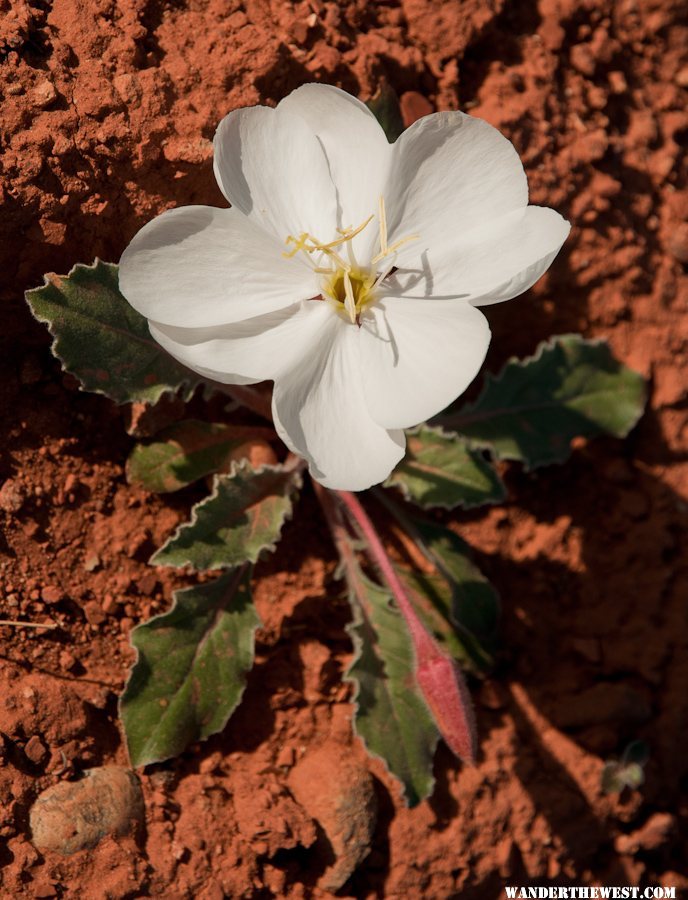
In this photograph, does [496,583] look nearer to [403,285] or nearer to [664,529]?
[664,529]

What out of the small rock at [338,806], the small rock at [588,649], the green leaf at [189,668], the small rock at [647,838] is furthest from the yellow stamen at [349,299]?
the small rock at [647,838]

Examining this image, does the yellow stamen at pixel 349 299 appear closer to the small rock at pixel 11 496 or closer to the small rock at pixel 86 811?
the small rock at pixel 11 496

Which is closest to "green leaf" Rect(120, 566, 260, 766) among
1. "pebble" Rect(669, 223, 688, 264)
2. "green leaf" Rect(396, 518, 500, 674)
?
"green leaf" Rect(396, 518, 500, 674)

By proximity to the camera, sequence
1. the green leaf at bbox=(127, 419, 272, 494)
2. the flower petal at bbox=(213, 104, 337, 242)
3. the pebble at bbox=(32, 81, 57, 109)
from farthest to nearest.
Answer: the green leaf at bbox=(127, 419, 272, 494) → the pebble at bbox=(32, 81, 57, 109) → the flower petal at bbox=(213, 104, 337, 242)

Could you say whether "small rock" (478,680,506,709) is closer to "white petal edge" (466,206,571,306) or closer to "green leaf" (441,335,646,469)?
"green leaf" (441,335,646,469)

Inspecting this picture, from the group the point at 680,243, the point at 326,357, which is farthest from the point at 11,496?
the point at 680,243

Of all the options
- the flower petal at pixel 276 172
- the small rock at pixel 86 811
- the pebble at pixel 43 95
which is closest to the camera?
the flower petal at pixel 276 172
